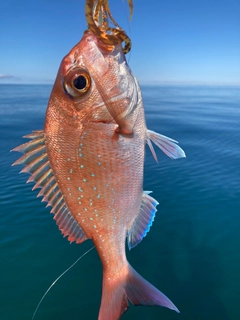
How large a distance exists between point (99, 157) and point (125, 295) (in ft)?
3.29

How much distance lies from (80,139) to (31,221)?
5616 millimetres

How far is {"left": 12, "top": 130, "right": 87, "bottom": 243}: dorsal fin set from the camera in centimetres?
182

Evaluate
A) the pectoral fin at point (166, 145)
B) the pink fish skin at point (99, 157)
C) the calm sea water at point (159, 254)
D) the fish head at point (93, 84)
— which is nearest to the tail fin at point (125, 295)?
the pink fish skin at point (99, 157)

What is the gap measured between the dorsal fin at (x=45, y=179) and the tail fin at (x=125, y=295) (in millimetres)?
418

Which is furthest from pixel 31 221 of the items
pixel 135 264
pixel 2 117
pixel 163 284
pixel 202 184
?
pixel 2 117

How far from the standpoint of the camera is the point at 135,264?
5531 millimetres

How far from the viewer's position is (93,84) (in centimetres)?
173

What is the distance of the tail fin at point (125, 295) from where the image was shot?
1821mm

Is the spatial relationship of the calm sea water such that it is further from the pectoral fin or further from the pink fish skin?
the pectoral fin

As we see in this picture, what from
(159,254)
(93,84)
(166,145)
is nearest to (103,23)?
(93,84)

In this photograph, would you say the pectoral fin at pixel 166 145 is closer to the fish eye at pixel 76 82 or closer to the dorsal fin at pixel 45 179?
the fish eye at pixel 76 82

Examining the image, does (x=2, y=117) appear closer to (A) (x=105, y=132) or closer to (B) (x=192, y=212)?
(B) (x=192, y=212)

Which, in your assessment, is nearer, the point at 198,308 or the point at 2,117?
the point at 198,308

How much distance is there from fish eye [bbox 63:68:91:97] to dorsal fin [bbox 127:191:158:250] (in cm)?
95
